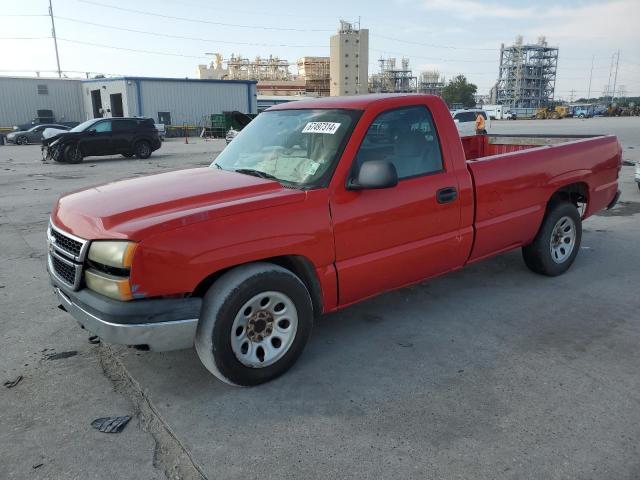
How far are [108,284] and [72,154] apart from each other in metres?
18.3

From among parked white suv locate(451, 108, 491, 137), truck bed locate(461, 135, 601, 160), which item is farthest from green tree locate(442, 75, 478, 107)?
truck bed locate(461, 135, 601, 160)

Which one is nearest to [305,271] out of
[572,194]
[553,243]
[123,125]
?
[553,243]

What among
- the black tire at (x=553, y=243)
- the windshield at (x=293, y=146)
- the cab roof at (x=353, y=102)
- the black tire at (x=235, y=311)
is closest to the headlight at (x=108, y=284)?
the black tire at (x=235, y=311)

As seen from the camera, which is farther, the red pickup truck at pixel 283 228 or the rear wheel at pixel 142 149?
the rear wheel at pixel 142 149

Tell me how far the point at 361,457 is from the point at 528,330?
6.83 ft

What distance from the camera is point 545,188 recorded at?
188 inches

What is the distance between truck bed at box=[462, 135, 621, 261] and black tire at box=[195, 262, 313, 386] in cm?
187

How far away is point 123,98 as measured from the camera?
40531 millimetres

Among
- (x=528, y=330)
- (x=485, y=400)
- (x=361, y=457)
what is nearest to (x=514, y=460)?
(x=485, y=400)

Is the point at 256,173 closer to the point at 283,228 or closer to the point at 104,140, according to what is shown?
the point at 283,228

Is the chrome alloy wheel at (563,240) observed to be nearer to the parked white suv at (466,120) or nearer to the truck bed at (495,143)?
the truck bed at (495,143)

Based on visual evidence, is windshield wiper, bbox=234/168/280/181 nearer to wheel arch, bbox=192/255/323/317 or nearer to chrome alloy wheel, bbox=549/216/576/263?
wheel arch, bbox=192/255/323/317

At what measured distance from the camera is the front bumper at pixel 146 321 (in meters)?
2.77

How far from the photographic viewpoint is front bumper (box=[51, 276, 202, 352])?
277 centimetres
